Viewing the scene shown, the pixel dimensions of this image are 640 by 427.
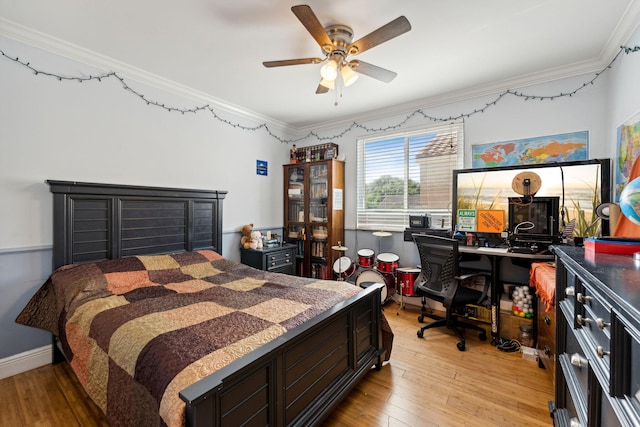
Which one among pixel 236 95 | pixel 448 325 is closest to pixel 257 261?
pixel 236 95

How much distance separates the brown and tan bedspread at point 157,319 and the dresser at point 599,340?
1.19 metres

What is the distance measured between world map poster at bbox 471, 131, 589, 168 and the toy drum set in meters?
1.45

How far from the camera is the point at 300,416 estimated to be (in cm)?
145

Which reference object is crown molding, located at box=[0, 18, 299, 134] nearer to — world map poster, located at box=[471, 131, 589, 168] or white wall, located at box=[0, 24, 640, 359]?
white wall, located at box=[0, 24, 640, 359]

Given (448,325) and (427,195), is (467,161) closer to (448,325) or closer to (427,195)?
(427,195)


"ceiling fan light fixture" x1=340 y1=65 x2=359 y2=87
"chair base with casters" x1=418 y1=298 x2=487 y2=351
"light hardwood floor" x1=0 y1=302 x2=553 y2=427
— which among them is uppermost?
"ceiling fan light fixture" x1=340 y1=65 x2=359 y2=87

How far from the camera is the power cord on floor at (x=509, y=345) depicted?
2.50 m

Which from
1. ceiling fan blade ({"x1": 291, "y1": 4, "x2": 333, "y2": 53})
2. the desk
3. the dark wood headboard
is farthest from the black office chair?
the dark wood headboard

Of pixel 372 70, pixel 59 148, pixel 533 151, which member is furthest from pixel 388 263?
pixel 59 148

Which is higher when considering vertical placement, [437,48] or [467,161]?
[437,48]

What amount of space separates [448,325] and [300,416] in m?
1.85

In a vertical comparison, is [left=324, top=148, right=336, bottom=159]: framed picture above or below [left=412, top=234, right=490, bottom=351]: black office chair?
above

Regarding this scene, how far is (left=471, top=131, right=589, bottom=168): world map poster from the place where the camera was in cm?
268

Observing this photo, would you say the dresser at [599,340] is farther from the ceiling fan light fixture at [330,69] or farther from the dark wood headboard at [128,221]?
the dark wood headboard at [128,221]
